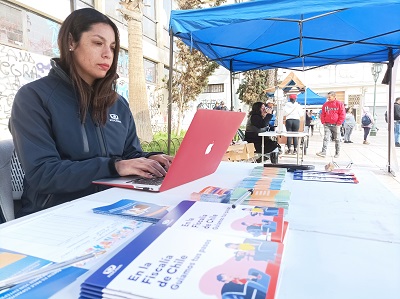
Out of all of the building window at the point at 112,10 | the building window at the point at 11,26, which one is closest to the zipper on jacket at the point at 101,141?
the building window at the point at 11,26

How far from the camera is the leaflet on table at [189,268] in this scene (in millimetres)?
374

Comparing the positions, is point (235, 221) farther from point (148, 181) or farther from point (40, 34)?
point (40, 34)

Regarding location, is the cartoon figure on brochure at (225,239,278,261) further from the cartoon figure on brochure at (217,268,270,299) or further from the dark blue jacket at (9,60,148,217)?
the dark blue jacket at (9,60,148,217)

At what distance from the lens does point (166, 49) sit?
1226 centimetres

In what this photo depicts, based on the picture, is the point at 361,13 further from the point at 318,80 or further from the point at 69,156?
the point at 318,80

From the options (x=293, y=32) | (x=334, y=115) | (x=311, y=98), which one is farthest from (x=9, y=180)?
(x=311, y=98)

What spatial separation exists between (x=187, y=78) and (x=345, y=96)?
19495mm

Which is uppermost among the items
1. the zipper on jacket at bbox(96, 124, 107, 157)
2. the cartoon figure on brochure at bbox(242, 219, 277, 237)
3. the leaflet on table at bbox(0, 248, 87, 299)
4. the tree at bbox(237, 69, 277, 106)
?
the tree at bbox(237, 69, 277, 106)

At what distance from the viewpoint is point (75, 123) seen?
3.87 feet

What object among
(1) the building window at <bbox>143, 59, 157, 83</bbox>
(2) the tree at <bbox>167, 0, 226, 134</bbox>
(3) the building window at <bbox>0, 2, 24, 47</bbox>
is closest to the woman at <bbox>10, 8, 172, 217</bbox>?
(3) the building window at <bbox>0, 2, 24, 47</bbox>

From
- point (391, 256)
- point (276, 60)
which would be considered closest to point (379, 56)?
point (276, 60)

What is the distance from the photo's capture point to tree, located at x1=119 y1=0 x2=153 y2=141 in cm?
557

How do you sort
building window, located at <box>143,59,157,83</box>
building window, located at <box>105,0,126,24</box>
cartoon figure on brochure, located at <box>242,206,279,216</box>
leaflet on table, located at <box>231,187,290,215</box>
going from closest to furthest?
cartoon figure on brochure, located at <box>242,206,279,216</box>
leaflet on table, located at <box>231,187,290,215</box>
building window, located at <box>105,0,126,24</box>
building window, located at <box>143,59,157,83</box>

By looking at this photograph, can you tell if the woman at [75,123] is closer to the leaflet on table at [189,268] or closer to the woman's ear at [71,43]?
the woman's ear at [71,43]
